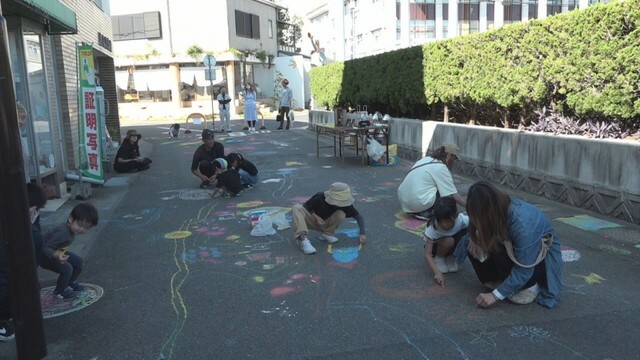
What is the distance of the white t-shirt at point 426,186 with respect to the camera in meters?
6.14

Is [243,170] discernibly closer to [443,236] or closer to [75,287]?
[75,287]

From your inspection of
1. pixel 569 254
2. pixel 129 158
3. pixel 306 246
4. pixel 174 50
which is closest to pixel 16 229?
pixel 306 246

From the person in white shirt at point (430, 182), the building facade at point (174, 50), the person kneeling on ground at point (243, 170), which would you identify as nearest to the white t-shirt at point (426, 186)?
the person in white shirt at point (430, 182)

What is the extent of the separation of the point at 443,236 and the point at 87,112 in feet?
21.1

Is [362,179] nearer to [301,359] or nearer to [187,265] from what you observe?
[187,265]

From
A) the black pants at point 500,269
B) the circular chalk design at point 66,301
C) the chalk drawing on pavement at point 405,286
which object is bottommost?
the chalk drawing on pavement at point 405,286

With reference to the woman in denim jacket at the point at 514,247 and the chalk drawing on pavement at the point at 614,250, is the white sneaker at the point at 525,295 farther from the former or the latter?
the chalk drawing on pavement at the point at 614,250

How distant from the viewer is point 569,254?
512cm

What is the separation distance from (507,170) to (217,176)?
4.71 m

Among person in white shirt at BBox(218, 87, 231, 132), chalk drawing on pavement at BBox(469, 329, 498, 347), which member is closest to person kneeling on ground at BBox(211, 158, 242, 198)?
chalk drawing on pavement at BBox(469, 329, 498, 347)

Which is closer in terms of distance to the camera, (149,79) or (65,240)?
(65,240)

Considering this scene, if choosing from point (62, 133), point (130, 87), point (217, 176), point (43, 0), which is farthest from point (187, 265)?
point (130, 87)

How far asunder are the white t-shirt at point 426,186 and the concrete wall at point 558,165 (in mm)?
1865

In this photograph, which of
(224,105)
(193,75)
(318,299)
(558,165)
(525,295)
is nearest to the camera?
(525,295)
